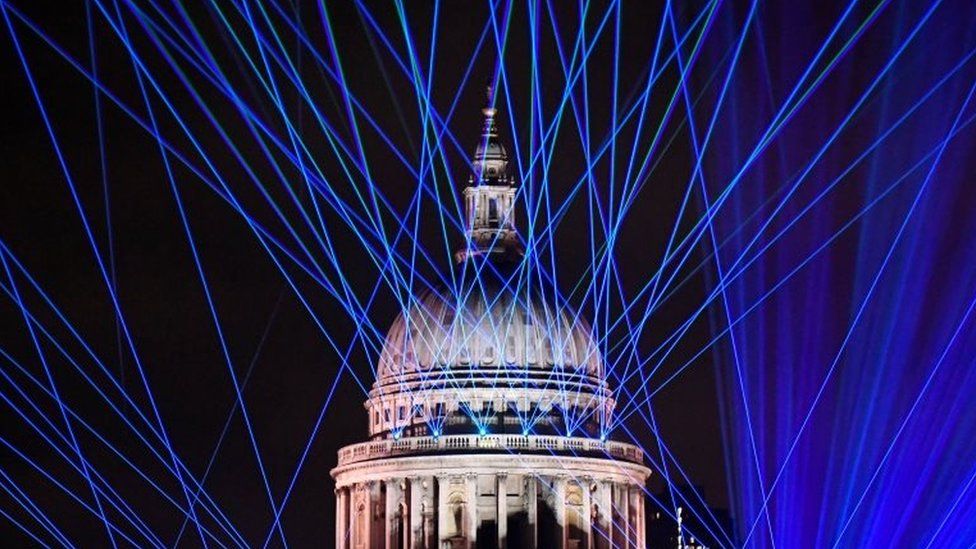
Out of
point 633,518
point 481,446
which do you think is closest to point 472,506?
point 481,446

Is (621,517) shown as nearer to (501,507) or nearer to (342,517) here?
(501,507)

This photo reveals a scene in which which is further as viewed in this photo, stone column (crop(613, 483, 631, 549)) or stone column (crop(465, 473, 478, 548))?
stone column (crop(613, 483, 631, 549))

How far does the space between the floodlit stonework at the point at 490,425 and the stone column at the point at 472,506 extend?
0.06 meters

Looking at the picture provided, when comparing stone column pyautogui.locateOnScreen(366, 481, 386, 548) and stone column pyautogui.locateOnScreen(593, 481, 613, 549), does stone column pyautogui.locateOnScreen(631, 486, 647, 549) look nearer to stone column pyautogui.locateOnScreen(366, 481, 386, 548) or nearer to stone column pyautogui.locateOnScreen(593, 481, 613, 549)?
stone column pyautogui.locateOnScreen(593, 481, 613, 549)

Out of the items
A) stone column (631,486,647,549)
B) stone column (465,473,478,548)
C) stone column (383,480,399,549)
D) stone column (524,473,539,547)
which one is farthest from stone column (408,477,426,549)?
stone column (631,486,647,549)

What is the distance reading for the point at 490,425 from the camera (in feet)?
424

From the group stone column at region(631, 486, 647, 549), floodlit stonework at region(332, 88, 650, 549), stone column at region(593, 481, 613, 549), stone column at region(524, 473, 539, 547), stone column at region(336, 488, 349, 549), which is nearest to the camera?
stone column at region(524, 473, 539, 547)

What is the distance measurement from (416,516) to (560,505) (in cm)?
641

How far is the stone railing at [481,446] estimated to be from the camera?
126 metres

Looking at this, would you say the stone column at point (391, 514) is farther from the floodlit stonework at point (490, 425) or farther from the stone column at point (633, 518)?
the stone column at point (633, 518)

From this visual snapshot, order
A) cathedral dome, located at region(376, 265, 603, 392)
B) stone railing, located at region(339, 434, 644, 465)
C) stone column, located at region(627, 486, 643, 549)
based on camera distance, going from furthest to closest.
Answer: cathedral dome, located at region(376, 265, 603, 392) → stone column, located at region(627, 486, 643, 549) → stone railing, located at region(339, 434, 644, 465)

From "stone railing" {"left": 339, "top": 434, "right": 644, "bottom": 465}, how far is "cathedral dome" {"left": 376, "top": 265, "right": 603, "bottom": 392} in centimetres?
443

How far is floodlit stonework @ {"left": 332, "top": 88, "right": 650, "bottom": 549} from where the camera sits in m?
126

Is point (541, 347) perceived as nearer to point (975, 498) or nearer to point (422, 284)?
point (422, 284)
